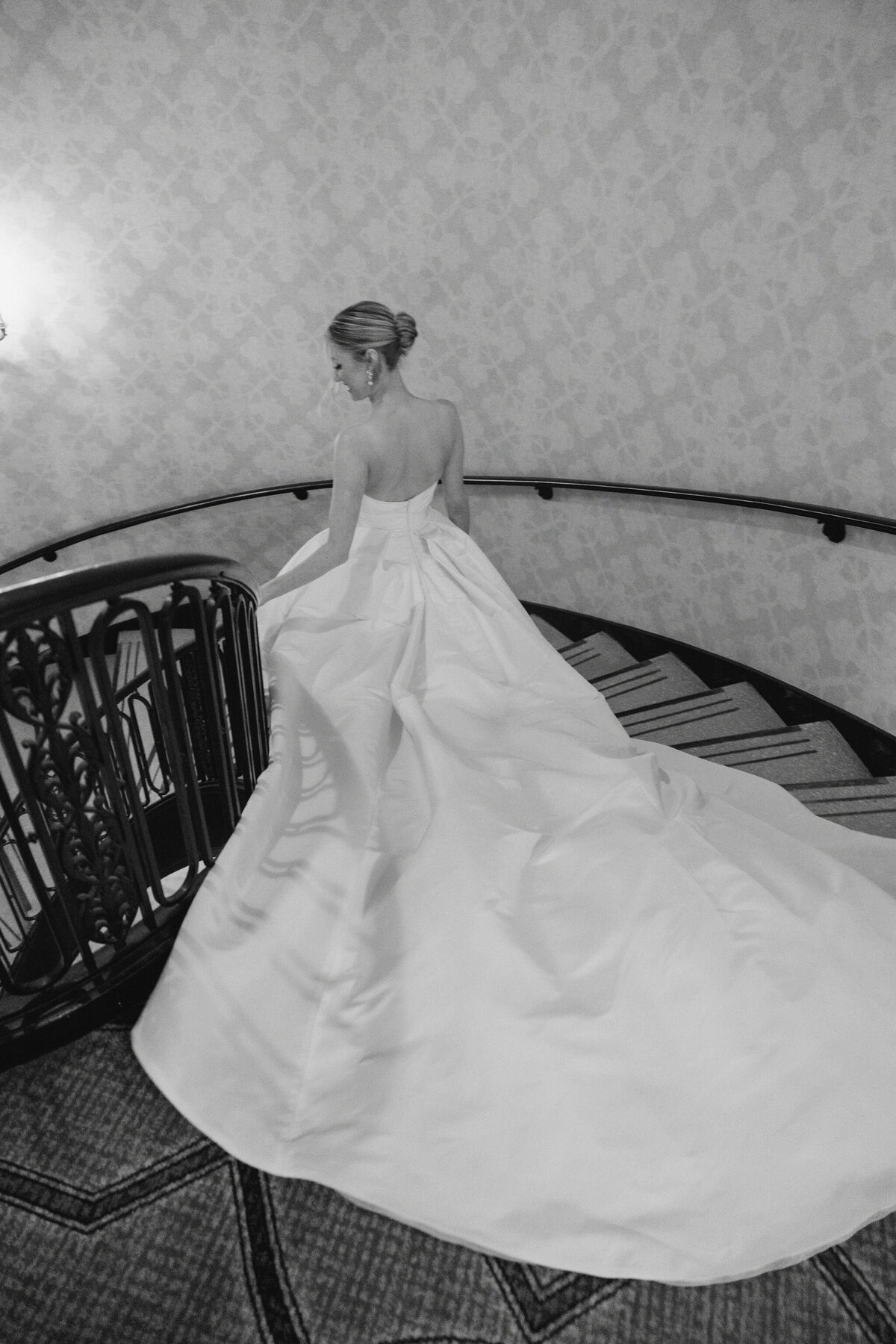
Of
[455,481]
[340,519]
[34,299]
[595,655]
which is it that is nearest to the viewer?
[340,519]

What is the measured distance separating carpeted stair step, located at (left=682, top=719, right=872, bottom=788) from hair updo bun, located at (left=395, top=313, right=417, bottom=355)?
1631 mm

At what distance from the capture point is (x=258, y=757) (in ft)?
6.73

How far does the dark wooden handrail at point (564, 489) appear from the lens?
2659mm

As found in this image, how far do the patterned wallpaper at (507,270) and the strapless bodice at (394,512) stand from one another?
120 cm

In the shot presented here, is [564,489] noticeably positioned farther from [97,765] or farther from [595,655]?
[97,765]

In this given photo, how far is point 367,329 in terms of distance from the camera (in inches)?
95.4

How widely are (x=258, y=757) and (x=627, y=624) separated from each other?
224 centimetres

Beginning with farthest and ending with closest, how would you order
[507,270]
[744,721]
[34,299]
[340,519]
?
[34,299] → [507,270] → [744,721] → [340,519]

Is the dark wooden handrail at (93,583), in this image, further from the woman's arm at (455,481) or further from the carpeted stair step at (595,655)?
the carpeted stair step at (595,655)

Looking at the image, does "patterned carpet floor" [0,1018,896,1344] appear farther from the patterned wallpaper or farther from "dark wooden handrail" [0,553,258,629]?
the patterned wallpaper

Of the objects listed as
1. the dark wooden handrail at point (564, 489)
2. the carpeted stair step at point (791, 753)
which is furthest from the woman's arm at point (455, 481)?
the carpeted stair step at point (791, 753)

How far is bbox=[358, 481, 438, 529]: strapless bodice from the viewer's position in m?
2.70

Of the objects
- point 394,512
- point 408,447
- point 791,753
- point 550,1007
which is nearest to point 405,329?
point 408,447

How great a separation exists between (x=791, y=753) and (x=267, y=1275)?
7.25 ft
